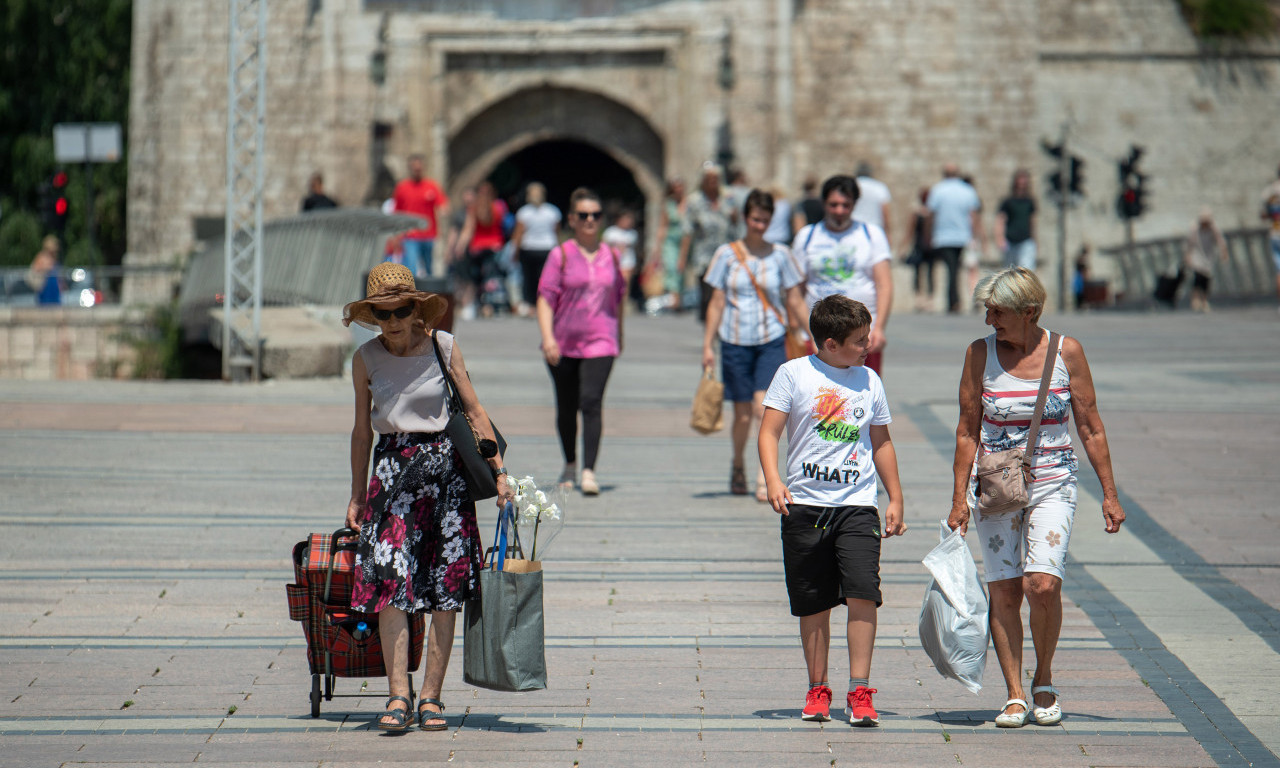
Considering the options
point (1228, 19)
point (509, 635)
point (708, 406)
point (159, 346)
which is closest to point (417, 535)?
point (509, 635)

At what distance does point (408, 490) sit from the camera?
15.8 feet

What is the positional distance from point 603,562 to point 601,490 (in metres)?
1.84

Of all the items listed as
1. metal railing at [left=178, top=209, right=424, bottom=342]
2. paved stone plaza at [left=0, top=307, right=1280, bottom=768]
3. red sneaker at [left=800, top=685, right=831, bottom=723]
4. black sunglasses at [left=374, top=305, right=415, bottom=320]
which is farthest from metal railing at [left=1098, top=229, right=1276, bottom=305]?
black sunglasses at [left=374, top=305, right=415, bottom=320]

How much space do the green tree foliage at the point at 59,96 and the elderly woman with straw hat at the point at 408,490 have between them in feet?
103

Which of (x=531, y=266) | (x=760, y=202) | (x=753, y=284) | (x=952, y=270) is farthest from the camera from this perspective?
(x=952, y=270)

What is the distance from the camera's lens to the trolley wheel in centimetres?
495

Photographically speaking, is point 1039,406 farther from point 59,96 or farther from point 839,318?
point 59,96

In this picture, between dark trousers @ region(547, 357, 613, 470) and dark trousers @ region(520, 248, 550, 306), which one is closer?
dark trousers @ region(547, 357, 613, 470)

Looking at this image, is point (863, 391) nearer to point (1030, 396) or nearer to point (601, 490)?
point (1030, 396)

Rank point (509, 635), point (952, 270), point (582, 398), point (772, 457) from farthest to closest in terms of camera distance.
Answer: point (952, 270)
point (582, 398)
point (772, 457)
point (509, 635)

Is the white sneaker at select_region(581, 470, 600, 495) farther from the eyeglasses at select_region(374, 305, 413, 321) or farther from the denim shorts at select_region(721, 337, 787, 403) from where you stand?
the eyeglasses at select_region(374, 305, 413, 321)

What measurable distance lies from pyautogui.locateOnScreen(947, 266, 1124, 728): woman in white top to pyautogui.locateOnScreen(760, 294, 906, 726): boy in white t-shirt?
28cm

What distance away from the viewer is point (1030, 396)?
16.4 feet

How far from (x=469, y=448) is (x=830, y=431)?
1.16 m
